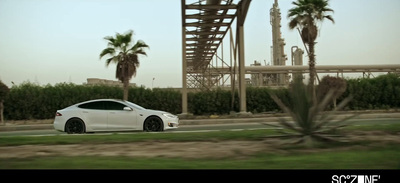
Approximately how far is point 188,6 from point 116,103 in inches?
386

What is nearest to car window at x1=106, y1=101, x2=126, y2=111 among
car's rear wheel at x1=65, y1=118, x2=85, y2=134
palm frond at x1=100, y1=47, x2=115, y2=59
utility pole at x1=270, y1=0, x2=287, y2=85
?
car's rear wheel at x1=65, y1=118, x2=85, y2=134

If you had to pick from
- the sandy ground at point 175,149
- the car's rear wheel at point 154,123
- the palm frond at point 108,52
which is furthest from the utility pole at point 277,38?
the sandy ground at point 175,149

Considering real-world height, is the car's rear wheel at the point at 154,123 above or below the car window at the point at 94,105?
below

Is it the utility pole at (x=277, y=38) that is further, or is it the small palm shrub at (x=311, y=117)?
the utility pole at (x=277, y=38)

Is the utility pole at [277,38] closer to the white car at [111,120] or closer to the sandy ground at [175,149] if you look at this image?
the white car at [111,120]

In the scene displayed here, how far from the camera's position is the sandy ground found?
24.8ft

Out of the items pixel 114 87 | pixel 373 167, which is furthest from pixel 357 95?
pixel 373 167

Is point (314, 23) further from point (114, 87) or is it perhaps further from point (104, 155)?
point (104, 155)

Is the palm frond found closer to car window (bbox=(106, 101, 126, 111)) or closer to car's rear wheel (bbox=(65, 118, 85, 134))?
car window (bbox=(106, 101, 126, 111))

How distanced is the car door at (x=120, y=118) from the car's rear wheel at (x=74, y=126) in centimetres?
96

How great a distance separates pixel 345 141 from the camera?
8.09m
